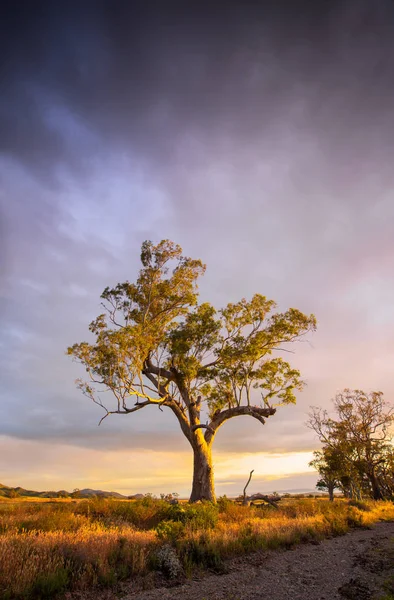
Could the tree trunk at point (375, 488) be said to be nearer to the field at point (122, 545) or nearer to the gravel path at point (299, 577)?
the field at point (122, 545)

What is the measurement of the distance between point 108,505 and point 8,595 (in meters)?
11.9

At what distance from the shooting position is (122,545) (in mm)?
9977

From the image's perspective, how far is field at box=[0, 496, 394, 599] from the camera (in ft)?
25.6

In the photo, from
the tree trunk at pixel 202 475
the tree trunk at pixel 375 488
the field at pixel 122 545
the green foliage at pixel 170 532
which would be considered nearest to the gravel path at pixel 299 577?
the field at pixel 122 545

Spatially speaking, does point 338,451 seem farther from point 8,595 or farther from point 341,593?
point 8,595

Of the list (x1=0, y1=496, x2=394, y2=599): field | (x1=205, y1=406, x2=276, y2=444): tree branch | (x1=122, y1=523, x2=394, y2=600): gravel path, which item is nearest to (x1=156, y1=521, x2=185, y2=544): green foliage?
(x1=0, y1=496, x2=394, y2=599): field

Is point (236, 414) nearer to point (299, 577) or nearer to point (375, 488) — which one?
point (299, 577)

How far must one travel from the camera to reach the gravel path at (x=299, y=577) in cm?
782

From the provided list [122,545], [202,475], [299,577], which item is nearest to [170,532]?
[122,545]

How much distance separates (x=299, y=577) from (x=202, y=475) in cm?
1572

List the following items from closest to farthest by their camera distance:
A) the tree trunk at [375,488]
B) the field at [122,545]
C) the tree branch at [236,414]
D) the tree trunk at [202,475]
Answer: the field at [122,545] → the tree trunk at [202,475] → the tree branch at [236,414] → the tree trunk at [375,488]

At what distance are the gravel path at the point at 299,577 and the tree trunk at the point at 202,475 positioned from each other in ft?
39.0

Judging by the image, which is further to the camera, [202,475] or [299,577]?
[202,475]

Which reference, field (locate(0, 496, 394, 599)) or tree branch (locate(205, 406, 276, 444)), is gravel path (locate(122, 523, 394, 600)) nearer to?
field (locate(0, 496, 394, 599))
